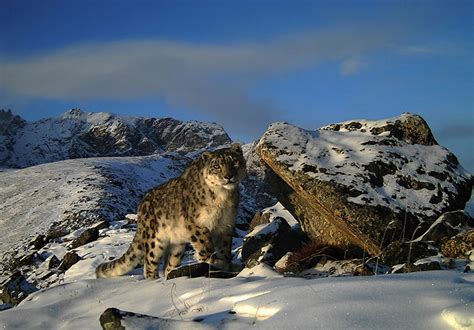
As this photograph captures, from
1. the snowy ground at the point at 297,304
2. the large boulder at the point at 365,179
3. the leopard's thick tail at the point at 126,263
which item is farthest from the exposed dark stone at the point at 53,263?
the snowy ground at the point at 297,304

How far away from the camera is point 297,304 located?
5277 millimetres

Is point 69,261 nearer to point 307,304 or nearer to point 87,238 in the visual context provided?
point 87,238

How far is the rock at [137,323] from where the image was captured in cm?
544

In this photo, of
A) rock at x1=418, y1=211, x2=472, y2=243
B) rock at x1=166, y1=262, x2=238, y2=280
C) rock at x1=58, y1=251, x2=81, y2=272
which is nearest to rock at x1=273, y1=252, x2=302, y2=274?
rock at x1=166, y1=262, x2=238, y2=280

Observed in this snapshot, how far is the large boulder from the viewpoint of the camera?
12773 millimetres

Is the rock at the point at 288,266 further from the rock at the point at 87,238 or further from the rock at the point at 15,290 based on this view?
the rock at the point at 87,238

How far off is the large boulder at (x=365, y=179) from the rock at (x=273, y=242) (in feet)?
1.74

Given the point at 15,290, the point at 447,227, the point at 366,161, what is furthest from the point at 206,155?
the point at 15,290

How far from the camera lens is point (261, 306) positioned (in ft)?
18.2

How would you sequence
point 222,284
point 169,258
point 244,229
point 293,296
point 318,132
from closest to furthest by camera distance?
point 293,296 < point 222,284 < point 169,258 < point 318,132 < point 244,229

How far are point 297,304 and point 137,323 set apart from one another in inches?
71.4

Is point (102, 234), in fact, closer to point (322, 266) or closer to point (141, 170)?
point (322, 266)

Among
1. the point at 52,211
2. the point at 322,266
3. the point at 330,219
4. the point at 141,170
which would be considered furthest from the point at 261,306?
the point at 141,170

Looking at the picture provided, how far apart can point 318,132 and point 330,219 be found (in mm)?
3572
